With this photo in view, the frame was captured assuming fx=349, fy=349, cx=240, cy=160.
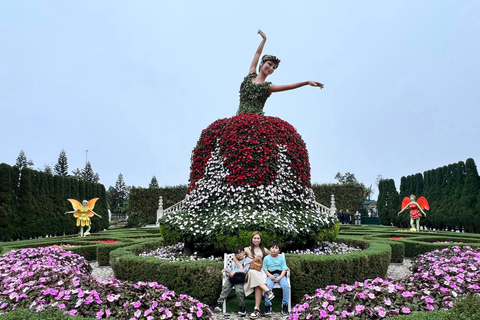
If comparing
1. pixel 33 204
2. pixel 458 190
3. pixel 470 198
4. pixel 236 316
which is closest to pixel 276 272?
pixel 236 316

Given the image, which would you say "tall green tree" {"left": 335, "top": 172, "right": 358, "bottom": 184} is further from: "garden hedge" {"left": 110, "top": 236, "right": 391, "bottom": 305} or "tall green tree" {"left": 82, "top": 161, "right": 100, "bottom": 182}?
"garden hedge" {"left": 110, "top": 236, "right": 391, "bottom": 305}

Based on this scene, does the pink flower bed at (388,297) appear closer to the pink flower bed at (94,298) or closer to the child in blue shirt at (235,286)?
the child in blue shirt at (235,286)

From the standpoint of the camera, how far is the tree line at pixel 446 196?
57.8 ft

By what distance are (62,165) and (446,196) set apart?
57.0 meters

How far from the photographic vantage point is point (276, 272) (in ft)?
16.5

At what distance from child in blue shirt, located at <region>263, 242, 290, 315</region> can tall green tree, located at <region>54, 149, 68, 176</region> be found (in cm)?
6076

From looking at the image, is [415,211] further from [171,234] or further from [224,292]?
[224,292]

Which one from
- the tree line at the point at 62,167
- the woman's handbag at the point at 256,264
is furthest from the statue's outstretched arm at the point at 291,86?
the tree line at the point at 62,167

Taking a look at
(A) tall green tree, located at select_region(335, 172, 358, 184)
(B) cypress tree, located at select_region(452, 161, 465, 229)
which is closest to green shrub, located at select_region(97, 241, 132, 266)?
(B) cypress tree, located at select_region(452, 161, 465, 229)

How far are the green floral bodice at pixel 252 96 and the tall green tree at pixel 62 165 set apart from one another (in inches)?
2291

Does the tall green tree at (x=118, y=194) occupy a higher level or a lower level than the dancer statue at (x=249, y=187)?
higher

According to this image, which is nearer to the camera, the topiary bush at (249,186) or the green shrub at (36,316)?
the green shrub at (36,316)

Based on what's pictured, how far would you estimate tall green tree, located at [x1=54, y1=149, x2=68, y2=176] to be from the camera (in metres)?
58.2

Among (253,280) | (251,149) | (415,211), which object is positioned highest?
(251,149)
